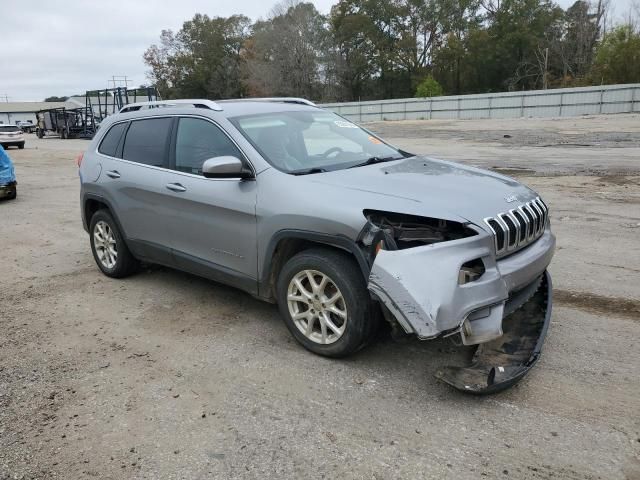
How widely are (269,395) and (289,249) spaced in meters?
1.06

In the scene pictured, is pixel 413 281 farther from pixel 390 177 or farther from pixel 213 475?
pixel 213 475

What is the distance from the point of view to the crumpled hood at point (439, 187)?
3.29 m

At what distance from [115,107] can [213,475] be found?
3841 cm

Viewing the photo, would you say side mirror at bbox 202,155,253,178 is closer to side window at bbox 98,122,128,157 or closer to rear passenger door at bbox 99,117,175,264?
rear passenger door at bbox 99,117,175,264

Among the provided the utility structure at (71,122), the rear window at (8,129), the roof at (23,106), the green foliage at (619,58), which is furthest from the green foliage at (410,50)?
the roof at (23,106)

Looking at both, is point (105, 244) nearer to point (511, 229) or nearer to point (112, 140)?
point (112, 140)

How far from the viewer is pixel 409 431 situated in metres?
2.95

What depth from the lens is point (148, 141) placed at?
512 centimetres

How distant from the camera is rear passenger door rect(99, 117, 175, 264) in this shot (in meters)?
4.88

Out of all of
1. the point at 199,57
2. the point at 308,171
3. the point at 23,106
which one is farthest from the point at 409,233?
the point at 23,106

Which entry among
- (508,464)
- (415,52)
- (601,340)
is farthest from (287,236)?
(415,52)

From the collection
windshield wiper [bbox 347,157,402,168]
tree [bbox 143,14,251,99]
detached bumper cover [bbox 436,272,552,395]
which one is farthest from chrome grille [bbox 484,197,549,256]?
tree [bbox 143,14,251,99]

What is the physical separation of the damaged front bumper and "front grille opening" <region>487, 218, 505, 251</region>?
9cm

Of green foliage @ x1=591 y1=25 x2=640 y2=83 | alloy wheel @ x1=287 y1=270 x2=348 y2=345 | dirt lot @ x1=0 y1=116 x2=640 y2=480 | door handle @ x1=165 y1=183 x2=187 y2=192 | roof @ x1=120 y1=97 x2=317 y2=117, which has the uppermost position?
green foliage @ x1=591 y1=25 x2=640 y2=83
